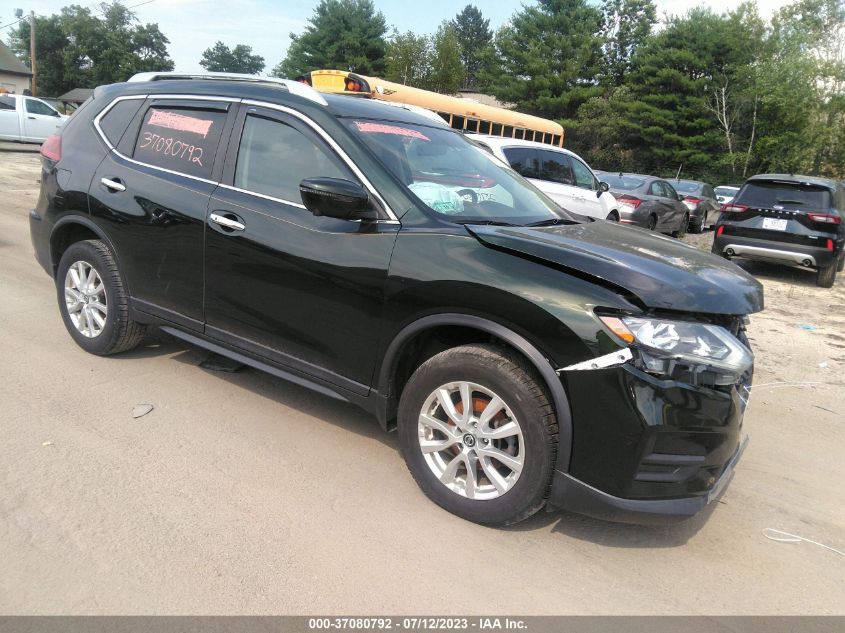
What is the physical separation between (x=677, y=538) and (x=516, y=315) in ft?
4.53

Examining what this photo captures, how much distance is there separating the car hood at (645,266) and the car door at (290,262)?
25.8 inches

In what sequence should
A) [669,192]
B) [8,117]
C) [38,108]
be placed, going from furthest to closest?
[38,108] < [8,117] < [669,192]

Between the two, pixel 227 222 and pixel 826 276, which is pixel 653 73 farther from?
pixel 227 222

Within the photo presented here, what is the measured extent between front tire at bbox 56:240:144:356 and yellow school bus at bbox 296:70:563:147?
8132mm

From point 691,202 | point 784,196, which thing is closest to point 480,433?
point 784,196

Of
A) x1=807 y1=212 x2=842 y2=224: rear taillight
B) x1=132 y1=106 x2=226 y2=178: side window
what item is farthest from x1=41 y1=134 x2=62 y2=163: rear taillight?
x1=807 y1=212 x2=842 y2=224: rear taillight

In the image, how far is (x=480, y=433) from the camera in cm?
289

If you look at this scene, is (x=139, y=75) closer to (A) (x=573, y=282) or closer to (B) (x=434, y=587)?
(A) (x=573, y=282)

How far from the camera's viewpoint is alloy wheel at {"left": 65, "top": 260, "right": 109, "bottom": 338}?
14.6 ft

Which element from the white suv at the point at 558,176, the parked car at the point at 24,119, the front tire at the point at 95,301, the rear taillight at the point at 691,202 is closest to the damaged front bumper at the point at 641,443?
the front tire at the point at 95,301

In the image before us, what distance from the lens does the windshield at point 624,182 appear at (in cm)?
1463

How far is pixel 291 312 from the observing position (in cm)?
346

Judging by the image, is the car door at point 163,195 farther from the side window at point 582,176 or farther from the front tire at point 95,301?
the side window at point 582,176

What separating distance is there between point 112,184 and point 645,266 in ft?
11.2
